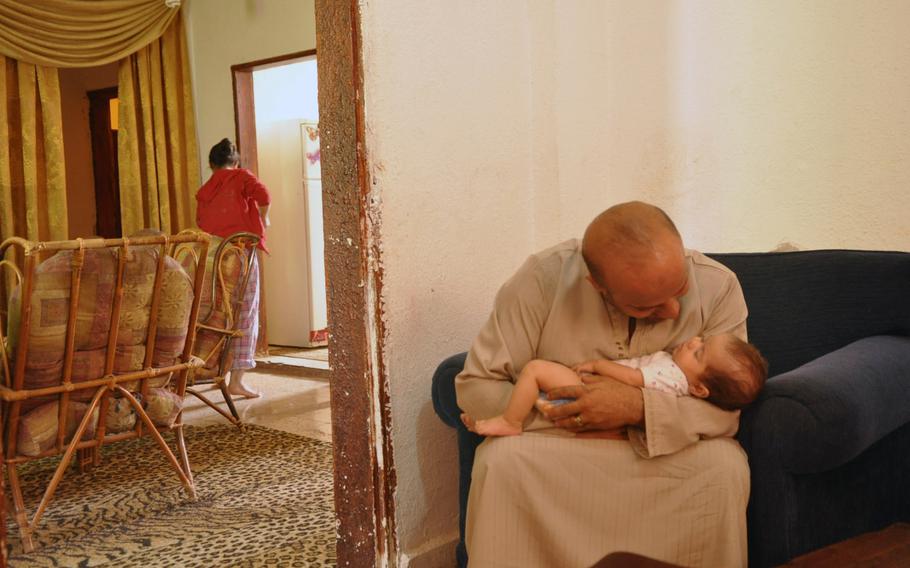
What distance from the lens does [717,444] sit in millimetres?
1657

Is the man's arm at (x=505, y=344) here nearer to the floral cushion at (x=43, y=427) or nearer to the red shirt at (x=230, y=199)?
the floral cushion at (x=43, y=427)

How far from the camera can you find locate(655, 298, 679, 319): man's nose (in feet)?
5.74

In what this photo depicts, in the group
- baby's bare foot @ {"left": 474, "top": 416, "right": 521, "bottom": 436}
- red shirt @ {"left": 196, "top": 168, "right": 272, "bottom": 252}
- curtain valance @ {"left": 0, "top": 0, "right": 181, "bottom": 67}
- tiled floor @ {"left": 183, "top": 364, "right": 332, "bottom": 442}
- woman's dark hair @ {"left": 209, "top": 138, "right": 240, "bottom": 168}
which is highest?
curtain valance @ {"left": 0, "top": 0, "right": 181, "bottom": 67}

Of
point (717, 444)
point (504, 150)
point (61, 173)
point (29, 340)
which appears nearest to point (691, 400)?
point (717, 444)

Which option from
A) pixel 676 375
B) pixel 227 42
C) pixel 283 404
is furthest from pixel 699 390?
pixel 227 42

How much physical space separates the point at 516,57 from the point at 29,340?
1.83 m

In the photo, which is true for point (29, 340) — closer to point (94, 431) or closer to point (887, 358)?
point (94, 431)

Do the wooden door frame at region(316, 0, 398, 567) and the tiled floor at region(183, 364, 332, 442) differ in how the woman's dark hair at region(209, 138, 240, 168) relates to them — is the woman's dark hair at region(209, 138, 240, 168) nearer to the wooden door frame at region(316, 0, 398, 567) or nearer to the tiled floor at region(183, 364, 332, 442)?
the tiled floor at region(183, 364, 332, 442)

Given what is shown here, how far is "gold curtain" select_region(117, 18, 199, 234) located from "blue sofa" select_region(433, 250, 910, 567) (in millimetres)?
5055

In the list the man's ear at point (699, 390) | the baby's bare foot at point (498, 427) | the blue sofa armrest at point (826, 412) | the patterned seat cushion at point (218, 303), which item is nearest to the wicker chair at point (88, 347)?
the patterned seat cushion at point (218, 303)

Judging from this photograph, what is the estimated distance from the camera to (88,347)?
9.16 ft

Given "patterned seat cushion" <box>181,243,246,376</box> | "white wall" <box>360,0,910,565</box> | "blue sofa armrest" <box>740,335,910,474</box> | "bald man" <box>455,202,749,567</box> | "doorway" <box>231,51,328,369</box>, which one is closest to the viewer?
"blue sofa armrest" <box>740,335,910,474</box>

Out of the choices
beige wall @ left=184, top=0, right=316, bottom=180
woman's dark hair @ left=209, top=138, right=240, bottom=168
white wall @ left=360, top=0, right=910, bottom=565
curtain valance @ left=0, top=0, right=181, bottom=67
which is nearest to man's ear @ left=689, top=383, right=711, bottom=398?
white wall @ left=360, top=0, right=910, bottom=565

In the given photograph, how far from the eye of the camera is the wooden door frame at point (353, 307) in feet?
6.71
